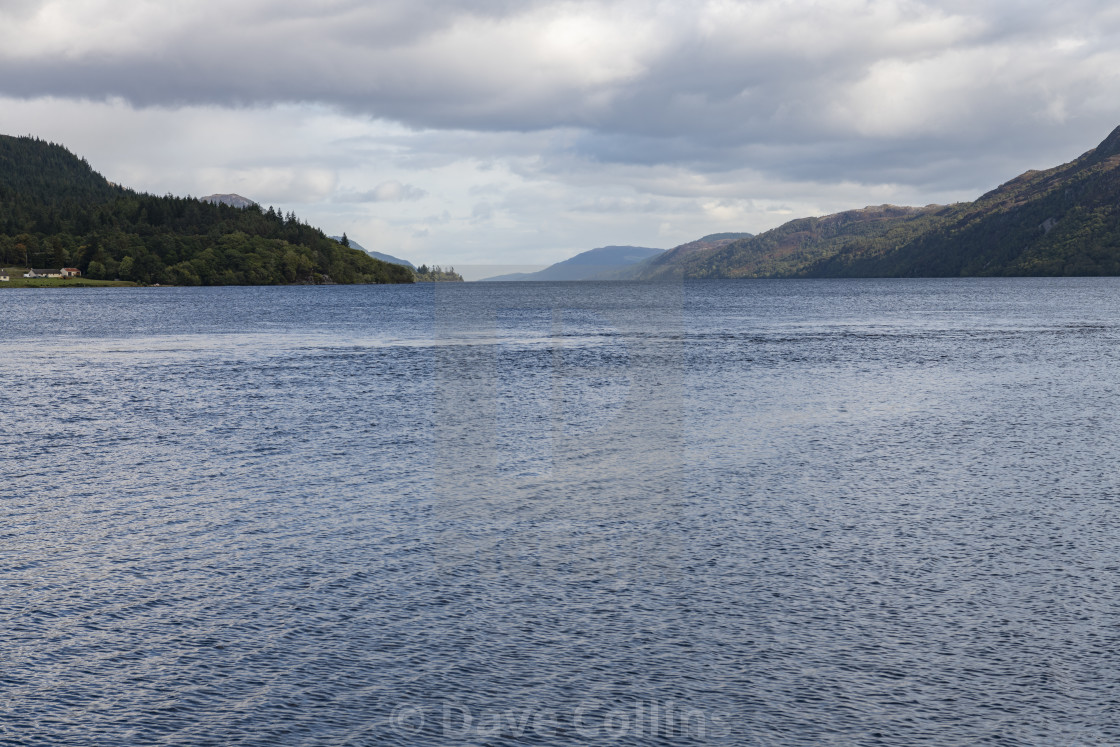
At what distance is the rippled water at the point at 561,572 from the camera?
13.3 meters

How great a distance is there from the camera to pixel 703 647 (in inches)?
611

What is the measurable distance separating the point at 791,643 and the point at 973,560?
23.3 feet

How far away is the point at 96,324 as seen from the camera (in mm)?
131250

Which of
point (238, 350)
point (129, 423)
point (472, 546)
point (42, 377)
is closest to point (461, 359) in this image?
point (238, 350)

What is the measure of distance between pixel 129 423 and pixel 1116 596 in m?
39.0

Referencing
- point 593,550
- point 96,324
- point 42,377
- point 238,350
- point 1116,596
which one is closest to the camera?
point 1116,596

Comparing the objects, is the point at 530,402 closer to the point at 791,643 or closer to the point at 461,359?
the point at 461,359

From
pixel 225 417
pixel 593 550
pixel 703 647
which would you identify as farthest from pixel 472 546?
pixel 225 417

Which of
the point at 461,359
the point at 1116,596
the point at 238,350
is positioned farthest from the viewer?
the point at 238,350

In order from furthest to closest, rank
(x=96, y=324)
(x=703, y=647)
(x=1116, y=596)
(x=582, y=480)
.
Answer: (x=96, y=324), (x=582, y=480), (x=1116, y=596), (x=703, y=647)

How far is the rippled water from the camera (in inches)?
523

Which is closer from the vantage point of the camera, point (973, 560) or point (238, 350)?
point (973, 560)

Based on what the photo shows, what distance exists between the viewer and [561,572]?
64.7 ft

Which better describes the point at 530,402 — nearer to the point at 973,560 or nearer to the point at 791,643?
the point at 973,560
